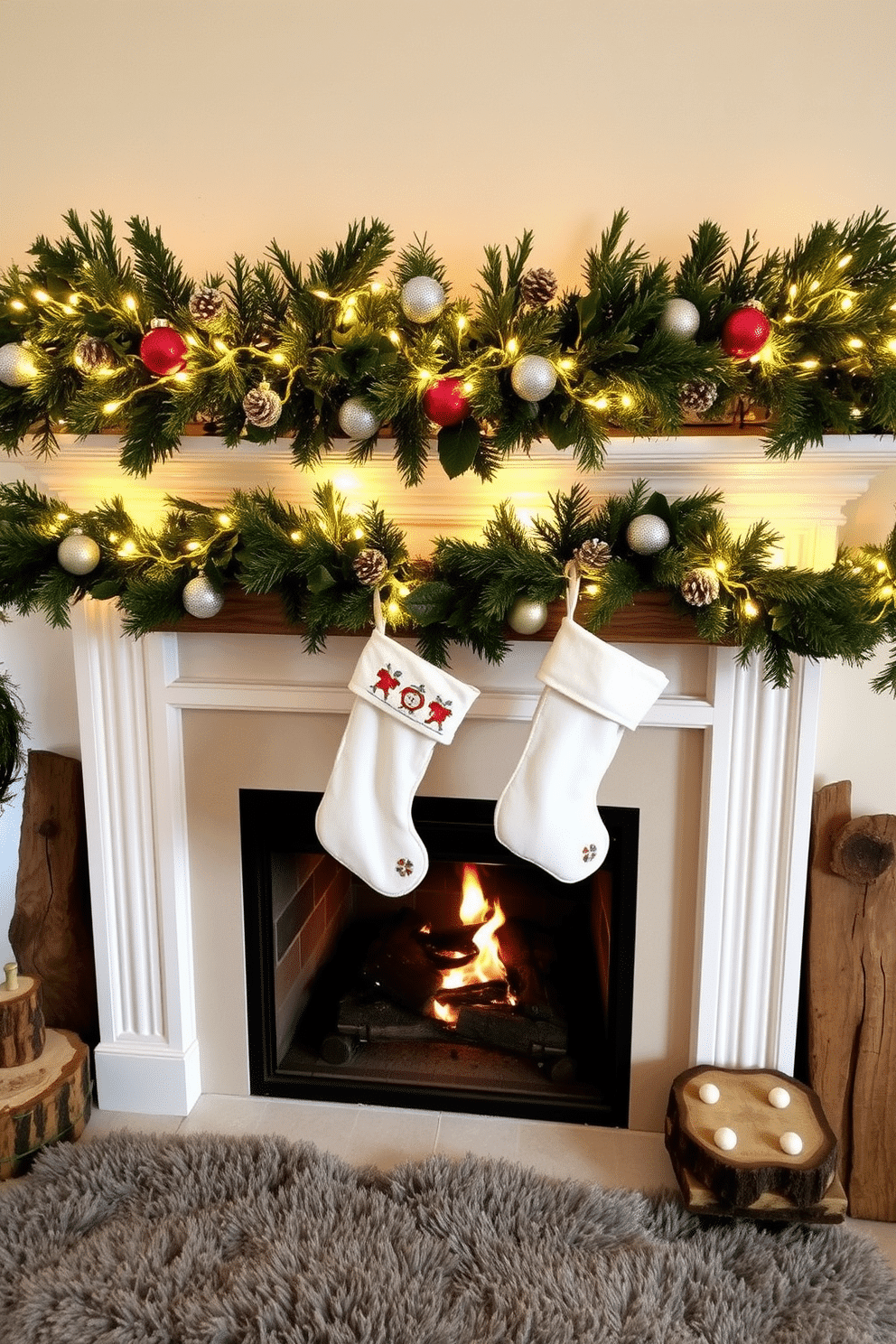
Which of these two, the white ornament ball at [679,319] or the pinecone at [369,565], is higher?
the white ornament ball at [679,319]

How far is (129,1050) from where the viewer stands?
6.44 ft

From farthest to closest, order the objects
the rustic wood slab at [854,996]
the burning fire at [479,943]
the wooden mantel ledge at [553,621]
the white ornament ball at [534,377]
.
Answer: the burning fire at [479,943]
the rustic wood slab at [854,996]
the wooden mantel ledge at [553,621]
the white ornament ball at [534,377]

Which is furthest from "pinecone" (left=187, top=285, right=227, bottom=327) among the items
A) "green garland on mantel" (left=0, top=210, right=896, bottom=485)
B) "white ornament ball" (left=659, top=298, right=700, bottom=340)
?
"white ornament ball" (left=659, top=298, right=700, bottom=340)

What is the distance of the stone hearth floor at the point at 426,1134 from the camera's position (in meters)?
1.81

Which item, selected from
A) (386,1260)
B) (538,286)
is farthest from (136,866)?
(538,286)

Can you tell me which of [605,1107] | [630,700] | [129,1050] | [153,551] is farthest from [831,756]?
[129,1050]

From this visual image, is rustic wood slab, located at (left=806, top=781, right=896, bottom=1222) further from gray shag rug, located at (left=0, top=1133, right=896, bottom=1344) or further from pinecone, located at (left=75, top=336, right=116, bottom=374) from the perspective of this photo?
pinecone, located at (left=75, top=336, right=116, bottom=374)

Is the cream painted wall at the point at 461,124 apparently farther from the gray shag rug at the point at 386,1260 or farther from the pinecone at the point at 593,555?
the gray shag rug at the point at 386,1260

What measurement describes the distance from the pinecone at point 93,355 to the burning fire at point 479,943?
1.24m

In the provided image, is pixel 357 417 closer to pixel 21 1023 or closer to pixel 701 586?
pixel 701 586

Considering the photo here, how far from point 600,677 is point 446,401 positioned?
0.48 m

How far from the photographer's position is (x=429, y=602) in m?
1.53

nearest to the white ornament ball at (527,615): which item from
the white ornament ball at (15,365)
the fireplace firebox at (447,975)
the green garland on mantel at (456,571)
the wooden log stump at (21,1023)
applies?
the green garland on mantel at (456,571)

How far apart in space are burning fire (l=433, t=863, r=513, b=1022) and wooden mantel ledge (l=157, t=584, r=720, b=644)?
72 cm
